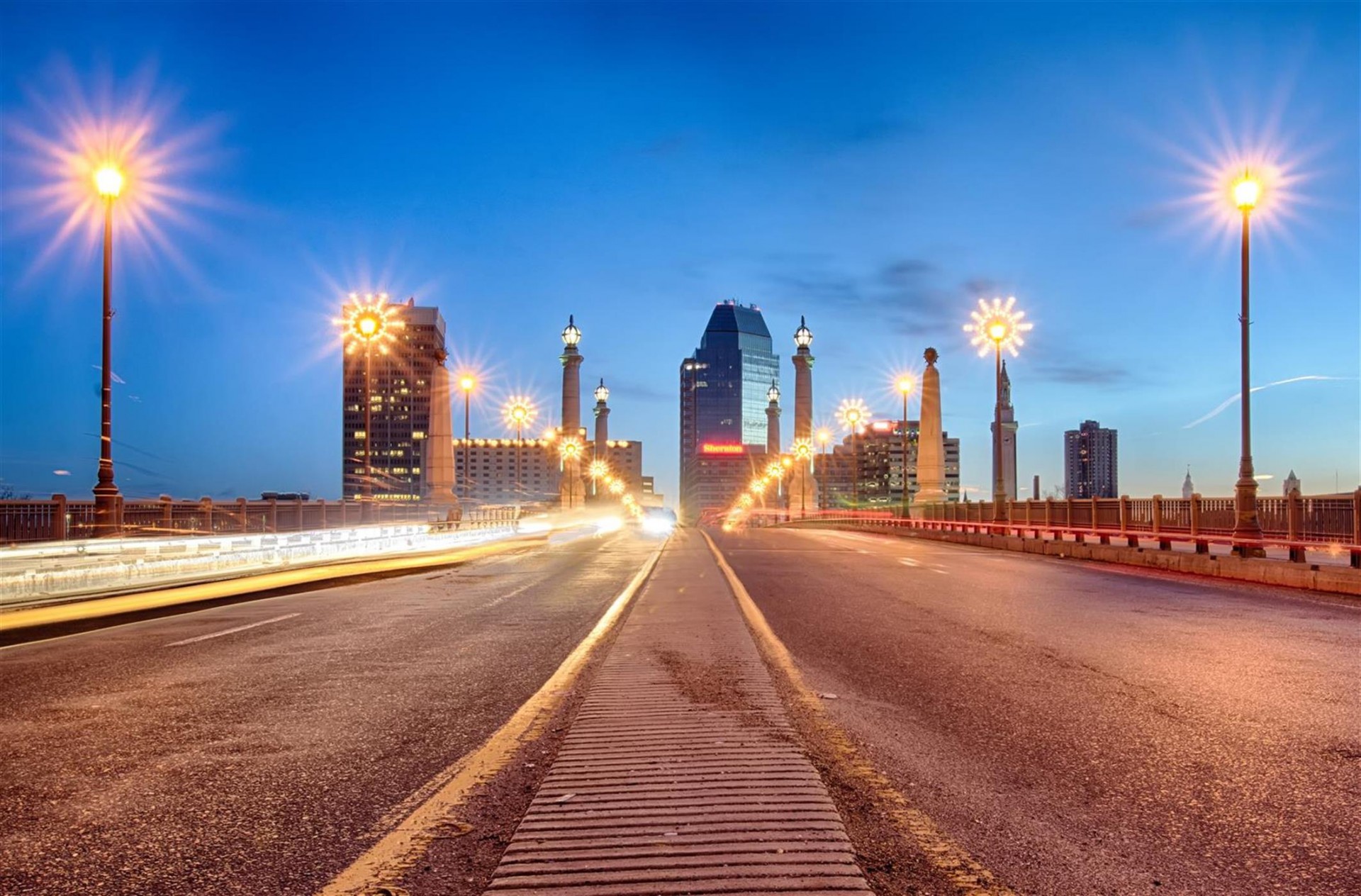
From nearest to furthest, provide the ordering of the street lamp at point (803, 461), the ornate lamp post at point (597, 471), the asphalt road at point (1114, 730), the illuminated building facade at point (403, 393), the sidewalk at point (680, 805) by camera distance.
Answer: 1. the sidewalk at point (680, 805)
2. the asphalt road at point (1114, 730)
3. the illuminated building facade at point (403, 393)
4. the street lamp at point (803, 461)
5. the ornate lamp post at point (597, 471)

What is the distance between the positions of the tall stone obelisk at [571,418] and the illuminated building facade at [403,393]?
654 inches

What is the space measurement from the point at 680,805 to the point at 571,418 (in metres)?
116

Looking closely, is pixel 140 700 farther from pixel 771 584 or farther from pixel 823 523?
pixel 823 523

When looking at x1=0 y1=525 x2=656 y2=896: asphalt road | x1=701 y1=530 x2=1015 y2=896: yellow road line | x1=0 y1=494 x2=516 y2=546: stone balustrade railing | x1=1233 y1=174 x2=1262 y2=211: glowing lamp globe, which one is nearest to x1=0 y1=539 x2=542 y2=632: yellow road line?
x1=0 y1=525 x2=656 y2=896: asphalt road

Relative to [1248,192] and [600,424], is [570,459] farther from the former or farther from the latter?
[1248,192]

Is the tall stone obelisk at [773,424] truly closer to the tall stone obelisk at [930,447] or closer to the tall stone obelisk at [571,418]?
the tall stone obelisk at [571,418]

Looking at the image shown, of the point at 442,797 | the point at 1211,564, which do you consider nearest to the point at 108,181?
the point at 442,797

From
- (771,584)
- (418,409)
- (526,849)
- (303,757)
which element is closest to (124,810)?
(303,757)

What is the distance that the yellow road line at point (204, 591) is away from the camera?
508 inches

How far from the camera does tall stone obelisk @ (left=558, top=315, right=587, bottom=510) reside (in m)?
107

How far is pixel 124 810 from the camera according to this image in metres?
4.50

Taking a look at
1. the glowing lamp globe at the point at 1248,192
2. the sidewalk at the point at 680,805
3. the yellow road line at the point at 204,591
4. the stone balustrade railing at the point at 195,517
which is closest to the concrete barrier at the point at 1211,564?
the glowing lamp globe at the point at 1248,192

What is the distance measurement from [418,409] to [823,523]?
111725 millimetres

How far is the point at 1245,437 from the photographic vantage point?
23.2m
